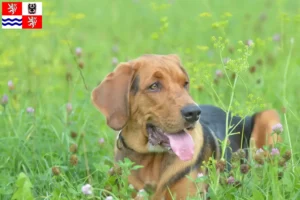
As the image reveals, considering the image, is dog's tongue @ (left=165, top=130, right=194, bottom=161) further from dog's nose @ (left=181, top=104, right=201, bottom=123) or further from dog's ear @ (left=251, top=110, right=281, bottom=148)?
dog's ear @ (left=251, top=110, right=281, bottom=148)

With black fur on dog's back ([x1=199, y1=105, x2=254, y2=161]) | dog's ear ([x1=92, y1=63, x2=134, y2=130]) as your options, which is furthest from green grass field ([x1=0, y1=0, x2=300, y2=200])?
dog's ear ([x1=92, y1=63, x2=134, y2=130])

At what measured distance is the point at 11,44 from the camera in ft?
27.1

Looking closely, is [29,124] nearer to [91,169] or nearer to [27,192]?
[91,169]

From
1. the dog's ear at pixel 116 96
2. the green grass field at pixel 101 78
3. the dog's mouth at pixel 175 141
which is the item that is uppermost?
the dog's ear at pixel 116 96

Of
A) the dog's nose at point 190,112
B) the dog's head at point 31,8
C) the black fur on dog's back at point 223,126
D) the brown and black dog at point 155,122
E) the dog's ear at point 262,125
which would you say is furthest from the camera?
the dog's head at point 31,8

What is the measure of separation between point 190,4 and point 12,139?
5.92 meters

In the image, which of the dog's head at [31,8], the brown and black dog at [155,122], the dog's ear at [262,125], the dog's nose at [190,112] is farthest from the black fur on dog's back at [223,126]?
the dog's head at [31,8]

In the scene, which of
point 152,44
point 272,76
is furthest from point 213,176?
point 152,44

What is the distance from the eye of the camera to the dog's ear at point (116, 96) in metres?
5.04

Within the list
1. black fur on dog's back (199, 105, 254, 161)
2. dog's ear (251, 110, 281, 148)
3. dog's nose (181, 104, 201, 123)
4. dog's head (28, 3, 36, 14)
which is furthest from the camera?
dog's head (28, 3, 36, 14)

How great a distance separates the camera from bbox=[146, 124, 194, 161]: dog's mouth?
492 cm

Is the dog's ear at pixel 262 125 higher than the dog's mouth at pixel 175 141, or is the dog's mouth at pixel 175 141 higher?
the dog's mouth at pixel 175 141

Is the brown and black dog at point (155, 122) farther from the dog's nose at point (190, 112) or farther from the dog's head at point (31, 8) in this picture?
the dog's head at point (31, 8)

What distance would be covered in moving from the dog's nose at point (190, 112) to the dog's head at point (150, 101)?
1 cm
